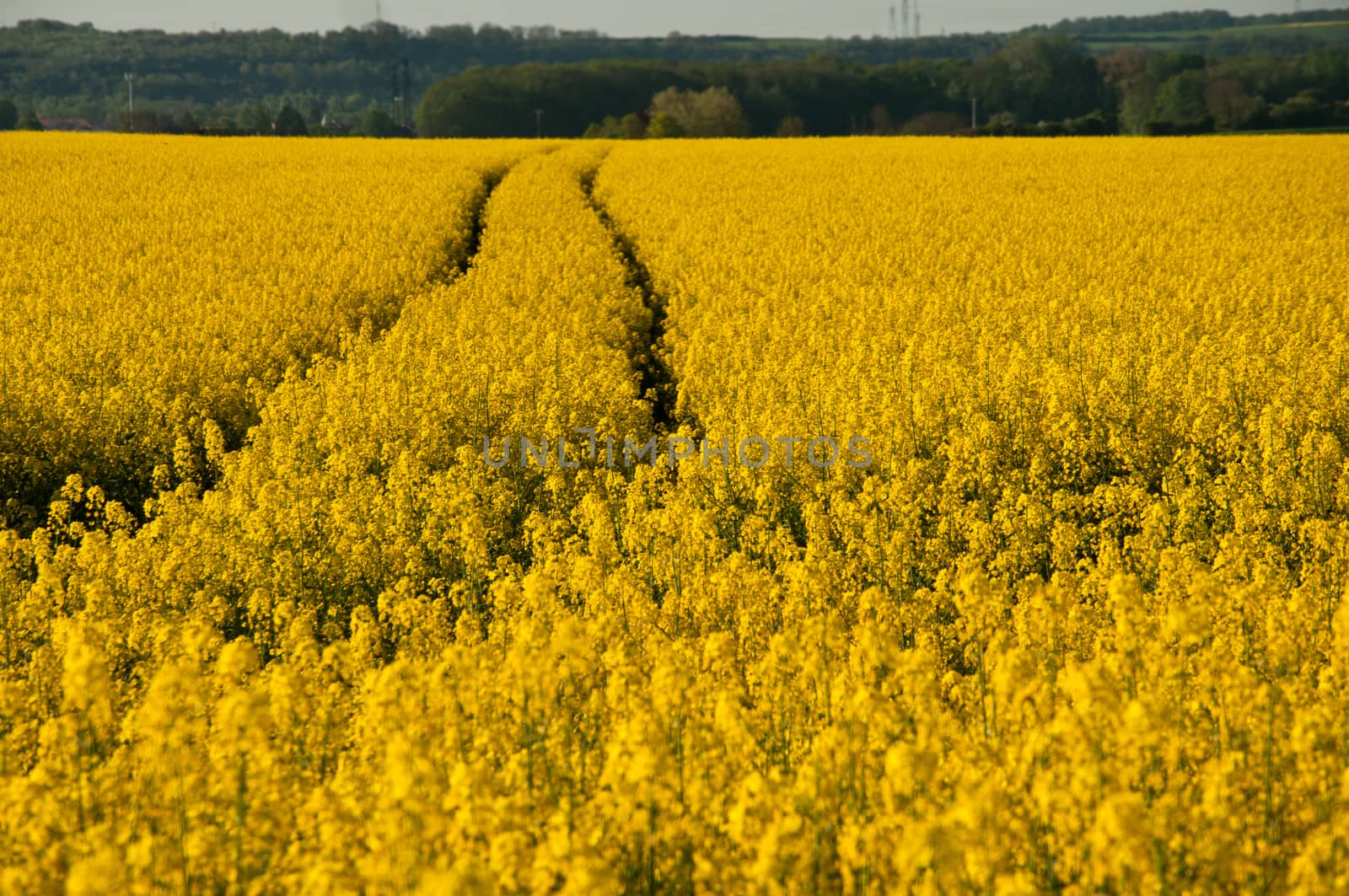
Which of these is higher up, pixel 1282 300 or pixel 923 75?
pixel 923 75

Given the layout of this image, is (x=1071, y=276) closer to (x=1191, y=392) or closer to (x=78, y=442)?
(x=1191, y=392)

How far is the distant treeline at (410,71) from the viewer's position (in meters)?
84.9

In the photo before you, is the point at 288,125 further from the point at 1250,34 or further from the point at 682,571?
the point at 1250,34

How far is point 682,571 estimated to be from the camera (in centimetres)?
612

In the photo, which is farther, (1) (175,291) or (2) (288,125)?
(2) (288,125)

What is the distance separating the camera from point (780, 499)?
7.68 m

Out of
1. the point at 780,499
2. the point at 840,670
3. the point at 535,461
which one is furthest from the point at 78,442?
the point at 840,670

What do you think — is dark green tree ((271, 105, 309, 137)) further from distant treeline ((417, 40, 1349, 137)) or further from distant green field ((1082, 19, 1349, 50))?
distant green field ((1082, 19, 1349, 50))

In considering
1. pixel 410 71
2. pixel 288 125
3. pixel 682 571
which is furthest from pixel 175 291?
pixel 410 71

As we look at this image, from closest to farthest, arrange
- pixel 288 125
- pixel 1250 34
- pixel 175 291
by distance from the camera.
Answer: pixel 175 291, pixel 288 125, pixel 1250 34

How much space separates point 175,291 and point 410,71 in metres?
140

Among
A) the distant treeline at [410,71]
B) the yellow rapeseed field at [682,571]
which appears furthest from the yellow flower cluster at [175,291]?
the distant treeline at [410,71]

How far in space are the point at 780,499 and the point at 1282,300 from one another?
7.96 metres

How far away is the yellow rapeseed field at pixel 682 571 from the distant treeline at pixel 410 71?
61407 mm
